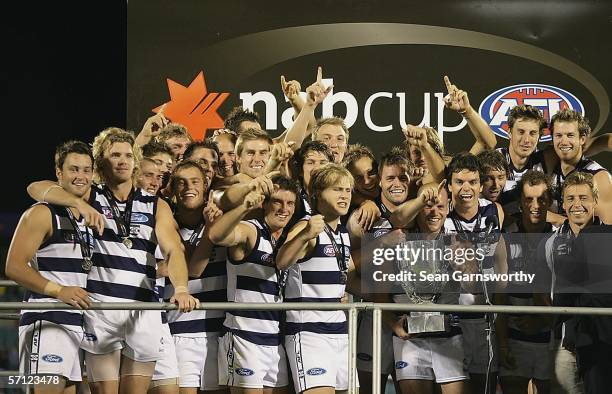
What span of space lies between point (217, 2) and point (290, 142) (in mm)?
1258

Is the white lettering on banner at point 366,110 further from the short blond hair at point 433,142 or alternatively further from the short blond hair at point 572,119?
the short blond hair at point 572,119

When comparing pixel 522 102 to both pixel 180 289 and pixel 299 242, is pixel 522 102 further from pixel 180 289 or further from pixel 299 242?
pixel 180 289

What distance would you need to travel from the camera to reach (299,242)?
475 cm

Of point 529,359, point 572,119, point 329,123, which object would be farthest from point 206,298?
point 572,119

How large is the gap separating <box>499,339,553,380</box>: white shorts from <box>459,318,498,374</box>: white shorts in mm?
66

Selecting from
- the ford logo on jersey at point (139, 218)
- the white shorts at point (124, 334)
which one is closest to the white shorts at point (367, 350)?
the white shorts at point (124, 334)

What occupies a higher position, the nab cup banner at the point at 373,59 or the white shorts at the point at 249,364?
the nab cup banner at the point at 373,59

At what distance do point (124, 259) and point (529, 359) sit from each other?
66.9 inches

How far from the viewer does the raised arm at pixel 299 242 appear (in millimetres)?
4676

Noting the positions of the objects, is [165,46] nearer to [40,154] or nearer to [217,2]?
[217,2]

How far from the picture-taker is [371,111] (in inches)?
250

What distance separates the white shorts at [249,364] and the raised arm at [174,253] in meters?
0.39

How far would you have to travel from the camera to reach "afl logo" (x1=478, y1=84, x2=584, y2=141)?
20.3 feet

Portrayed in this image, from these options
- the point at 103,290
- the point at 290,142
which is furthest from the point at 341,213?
the point at 103,290
